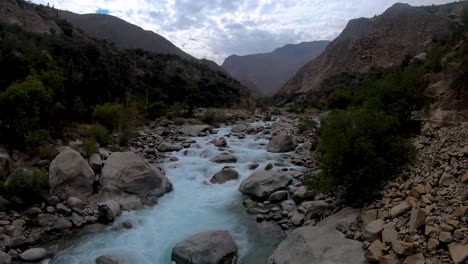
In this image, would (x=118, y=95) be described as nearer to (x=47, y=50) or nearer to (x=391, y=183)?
(x=47, y=50)

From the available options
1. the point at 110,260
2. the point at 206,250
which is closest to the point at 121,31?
the point at 110,260

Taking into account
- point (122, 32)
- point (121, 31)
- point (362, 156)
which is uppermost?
point (121, 31)

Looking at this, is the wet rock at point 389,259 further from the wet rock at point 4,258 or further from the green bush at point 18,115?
the green bush at point 18,115

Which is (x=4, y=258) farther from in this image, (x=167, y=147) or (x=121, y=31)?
(x=121, y=31)

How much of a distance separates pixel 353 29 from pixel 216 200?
10979 cm

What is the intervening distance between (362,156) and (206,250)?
463 cm

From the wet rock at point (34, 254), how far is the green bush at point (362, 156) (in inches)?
282

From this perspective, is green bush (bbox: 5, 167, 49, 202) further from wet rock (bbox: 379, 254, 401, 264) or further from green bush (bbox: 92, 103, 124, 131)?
green bush (bbox: 92, 103, 124, 131)

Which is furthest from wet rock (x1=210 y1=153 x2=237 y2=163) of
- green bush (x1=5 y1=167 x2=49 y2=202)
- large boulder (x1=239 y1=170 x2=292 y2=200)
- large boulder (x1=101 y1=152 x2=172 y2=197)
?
green bush (x1=5 y1=167 x2=49 y2=202)

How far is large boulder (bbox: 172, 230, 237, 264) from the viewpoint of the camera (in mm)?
8180

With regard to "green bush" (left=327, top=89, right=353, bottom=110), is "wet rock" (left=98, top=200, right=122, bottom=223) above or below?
below

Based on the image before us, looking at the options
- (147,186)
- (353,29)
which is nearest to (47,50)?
(147,186)

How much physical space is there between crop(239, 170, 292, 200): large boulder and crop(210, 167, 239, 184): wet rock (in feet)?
4.22

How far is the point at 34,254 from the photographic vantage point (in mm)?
8344
